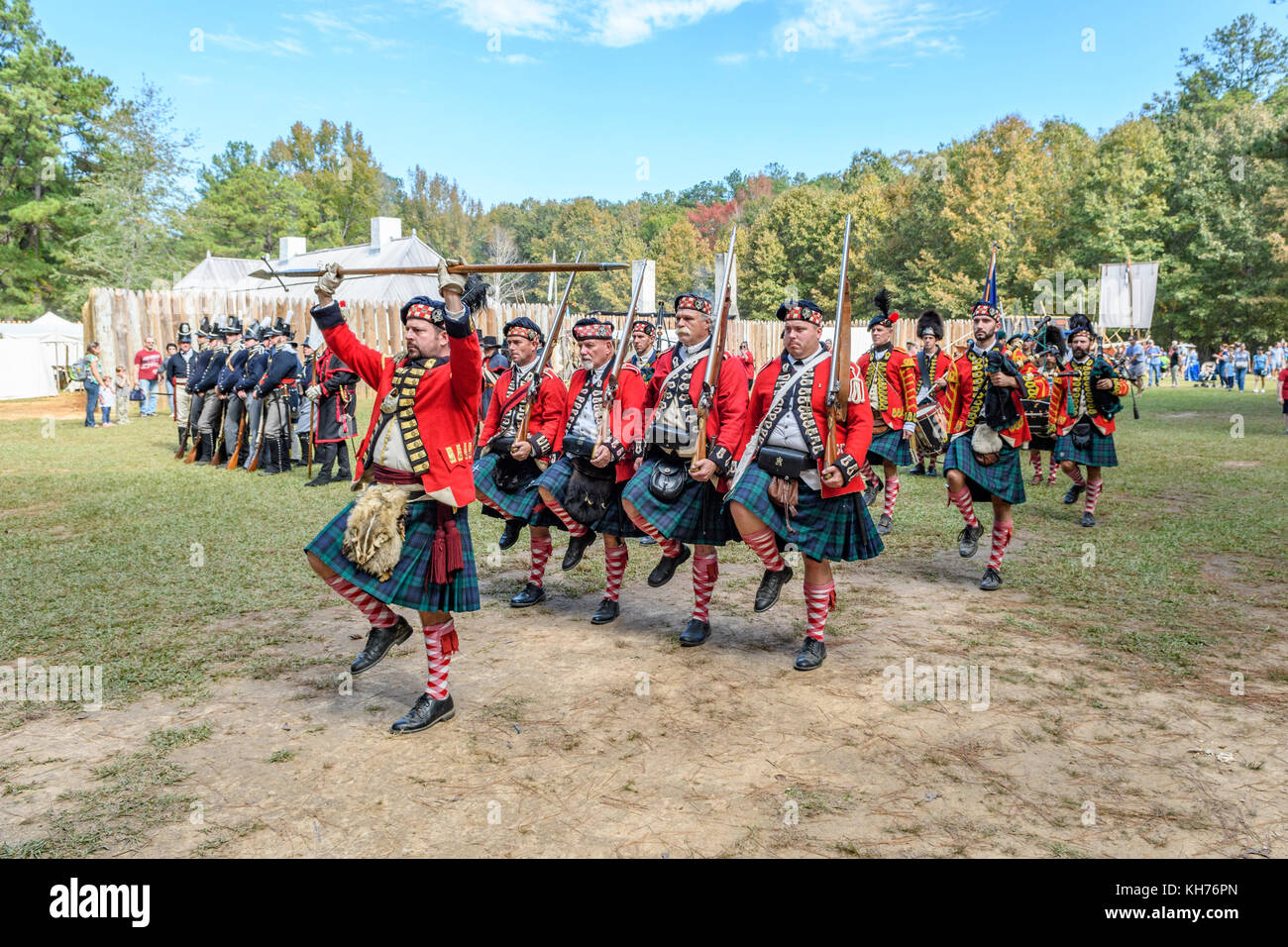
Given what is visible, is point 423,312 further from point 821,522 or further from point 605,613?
point 605,613

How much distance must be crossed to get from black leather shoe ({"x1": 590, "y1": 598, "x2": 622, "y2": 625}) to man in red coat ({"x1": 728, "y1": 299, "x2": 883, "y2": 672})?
4.46ft

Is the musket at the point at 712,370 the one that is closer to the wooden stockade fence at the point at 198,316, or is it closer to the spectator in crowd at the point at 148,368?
the wooden stockade fence at the point at 198,316

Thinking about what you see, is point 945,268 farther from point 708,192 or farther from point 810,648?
point 708,192

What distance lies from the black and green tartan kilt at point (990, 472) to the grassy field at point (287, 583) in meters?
0.78

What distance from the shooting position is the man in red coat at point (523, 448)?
6699 millimetres

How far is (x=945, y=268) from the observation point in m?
41.1

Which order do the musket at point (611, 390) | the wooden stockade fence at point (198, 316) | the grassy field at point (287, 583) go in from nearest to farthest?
the grassy field at point (287, 583) < the musket at point (611, 390) < the wooden stockade fence at point (198, 316)

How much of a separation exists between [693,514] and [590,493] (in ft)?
2.83

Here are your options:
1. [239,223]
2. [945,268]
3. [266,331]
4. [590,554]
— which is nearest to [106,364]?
[266,331]

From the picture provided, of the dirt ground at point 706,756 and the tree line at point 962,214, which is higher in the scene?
the tree line at point 962,214

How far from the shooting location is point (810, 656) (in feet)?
17.8

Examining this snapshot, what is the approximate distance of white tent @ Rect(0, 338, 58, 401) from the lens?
26719 millimetres

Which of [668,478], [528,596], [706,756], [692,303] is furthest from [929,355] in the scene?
[706,756]

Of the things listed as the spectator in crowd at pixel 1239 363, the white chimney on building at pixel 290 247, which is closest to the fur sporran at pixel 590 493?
the spectator in crowd at pixel 1239 363
